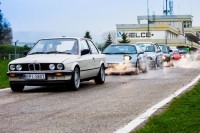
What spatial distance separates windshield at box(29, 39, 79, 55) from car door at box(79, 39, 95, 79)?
289 millimetres

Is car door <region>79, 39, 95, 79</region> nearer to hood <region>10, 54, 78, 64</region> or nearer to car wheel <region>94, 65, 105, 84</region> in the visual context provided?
hood <region>10, 54, 78, 64</region>

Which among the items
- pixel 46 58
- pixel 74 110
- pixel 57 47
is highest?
pixel 57 47

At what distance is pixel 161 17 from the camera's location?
130 metres

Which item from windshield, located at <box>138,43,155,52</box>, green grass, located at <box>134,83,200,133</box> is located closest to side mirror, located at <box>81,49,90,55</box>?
green grass, located at <box>134,83,200,133</box>

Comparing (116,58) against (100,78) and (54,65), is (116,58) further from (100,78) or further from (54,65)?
(54,65)

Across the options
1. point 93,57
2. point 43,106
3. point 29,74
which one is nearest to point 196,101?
point 43,106

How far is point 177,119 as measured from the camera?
7168mm

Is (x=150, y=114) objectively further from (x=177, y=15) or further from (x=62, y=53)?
(x=177, y=15)

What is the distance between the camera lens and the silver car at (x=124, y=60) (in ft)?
71.1

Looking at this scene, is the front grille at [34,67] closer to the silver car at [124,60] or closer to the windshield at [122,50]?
the silver car at [124,60]

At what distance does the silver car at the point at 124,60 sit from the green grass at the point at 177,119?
39.8 feet

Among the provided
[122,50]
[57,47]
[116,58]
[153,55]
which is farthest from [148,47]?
[57,47]

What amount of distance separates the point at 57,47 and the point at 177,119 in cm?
724

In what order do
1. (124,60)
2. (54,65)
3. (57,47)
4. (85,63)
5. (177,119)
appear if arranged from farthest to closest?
(124,60), (85,63), (57,47), (54,65), (177,119)
